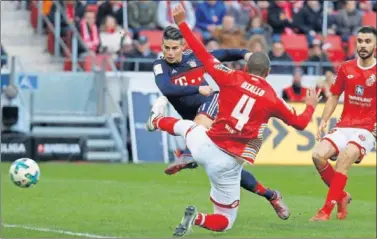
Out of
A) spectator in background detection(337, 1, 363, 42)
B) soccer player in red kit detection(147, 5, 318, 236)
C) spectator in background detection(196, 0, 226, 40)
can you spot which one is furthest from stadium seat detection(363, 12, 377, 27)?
soccer player in red kit detection(147, 5, 318, 236)

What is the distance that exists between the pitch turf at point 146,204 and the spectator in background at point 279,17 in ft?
23.2

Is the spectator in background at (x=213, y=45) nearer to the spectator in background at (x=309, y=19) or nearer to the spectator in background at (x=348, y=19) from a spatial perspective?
the spectator in background at (x=309, y=19)

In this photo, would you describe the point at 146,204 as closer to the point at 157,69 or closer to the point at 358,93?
the point at 157,69

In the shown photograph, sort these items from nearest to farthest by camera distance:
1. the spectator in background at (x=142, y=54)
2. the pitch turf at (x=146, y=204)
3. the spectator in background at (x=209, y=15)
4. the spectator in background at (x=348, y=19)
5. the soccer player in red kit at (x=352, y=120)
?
the pitch turf at (x=146, y=204) → the soccer player in red kit at (x=352, y=120) → the spectator in background at (x=142, y=54) → the spectator in background at (x=209, y=15) → the spectator in background at (x=348, y=19)

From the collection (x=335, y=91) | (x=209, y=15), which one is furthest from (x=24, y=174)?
(x=209, y=15)

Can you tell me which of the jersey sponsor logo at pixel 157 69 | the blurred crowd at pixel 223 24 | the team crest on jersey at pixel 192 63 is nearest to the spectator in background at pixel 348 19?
the blurred crowd at pixel 223 24

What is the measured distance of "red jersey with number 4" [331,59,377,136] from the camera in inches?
596

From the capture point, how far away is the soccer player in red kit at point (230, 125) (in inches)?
476

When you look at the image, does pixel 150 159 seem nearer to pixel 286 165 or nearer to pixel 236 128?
pixel 286 165

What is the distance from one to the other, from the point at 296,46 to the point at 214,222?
17880 mm

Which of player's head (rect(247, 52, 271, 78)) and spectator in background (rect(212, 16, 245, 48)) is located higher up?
player's head (rect(247, 52, 271, 78))

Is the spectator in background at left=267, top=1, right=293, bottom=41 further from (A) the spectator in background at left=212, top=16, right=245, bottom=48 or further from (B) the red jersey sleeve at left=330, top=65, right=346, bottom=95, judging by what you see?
(B) the red jersey sleeve at left=330, top=65, right=346, bottom=95

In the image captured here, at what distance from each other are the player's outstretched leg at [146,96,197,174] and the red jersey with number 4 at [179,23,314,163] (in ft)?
1.35

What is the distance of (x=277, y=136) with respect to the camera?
25.6 meters
